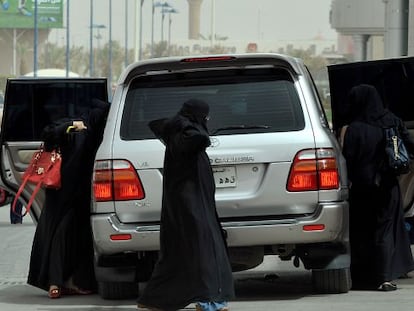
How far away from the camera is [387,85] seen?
10.8m

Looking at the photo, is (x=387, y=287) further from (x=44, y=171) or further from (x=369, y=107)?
(x=44, y=171)

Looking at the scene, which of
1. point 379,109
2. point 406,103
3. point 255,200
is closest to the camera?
point 255,200

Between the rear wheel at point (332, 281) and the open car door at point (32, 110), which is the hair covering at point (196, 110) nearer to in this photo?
the rear wheel at point (332, 281)

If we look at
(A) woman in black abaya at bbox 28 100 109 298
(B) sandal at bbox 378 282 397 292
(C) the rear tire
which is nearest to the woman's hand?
(A) woman in black abaya at bbox 28 100 109 298

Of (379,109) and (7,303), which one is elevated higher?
(379,109)

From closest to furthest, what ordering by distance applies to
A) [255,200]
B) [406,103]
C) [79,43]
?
[255,200]
[406,103]
[79,43]

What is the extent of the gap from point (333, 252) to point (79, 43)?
559 feet

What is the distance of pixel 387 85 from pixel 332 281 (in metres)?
1.99

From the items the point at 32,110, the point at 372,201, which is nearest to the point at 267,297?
the point at 372,201

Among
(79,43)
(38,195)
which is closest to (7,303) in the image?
(38,195)

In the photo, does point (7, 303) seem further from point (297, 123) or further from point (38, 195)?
point (297, 123)

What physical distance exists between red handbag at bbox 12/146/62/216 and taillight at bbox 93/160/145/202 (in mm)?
1057

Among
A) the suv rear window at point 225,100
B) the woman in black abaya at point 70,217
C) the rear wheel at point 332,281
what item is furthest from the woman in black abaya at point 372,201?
the woman in black abaya at point 70,217

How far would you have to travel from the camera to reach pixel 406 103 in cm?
1073
